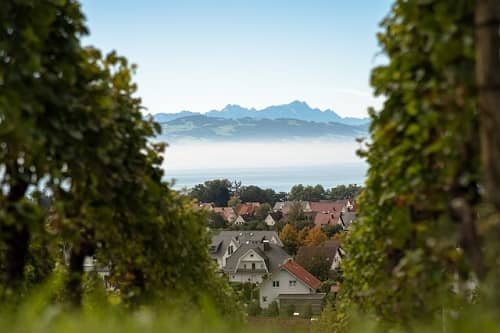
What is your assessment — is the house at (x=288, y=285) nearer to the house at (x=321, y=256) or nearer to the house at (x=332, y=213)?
the house at (x=321, y=256)

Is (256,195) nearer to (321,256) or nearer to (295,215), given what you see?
(295,215)

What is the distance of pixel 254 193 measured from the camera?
15288 cm

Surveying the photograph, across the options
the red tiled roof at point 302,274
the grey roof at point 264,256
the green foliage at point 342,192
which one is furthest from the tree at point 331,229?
the green foliage at point 342,192

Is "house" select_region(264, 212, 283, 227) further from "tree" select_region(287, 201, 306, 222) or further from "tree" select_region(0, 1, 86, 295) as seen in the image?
"tree" select_region(0, 1, 86, 295)

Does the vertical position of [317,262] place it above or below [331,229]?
below

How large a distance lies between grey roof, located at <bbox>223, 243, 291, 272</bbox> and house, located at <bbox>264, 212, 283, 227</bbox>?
100ft

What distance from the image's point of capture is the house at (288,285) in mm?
65400

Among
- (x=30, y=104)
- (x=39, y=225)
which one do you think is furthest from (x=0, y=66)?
(x=39, y=225)

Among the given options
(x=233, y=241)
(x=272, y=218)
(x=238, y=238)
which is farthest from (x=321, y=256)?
(x=272, y=218)

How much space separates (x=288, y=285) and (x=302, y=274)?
6.75 feet

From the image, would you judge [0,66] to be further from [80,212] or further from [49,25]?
[80,212]

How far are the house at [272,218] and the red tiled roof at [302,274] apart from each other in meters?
41.1

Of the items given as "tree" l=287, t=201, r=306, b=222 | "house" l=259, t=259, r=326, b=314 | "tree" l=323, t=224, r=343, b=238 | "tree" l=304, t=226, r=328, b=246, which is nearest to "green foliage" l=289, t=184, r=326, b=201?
"tree" l=287, t=201, r=306, b=222

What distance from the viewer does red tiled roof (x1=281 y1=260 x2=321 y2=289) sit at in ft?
218
